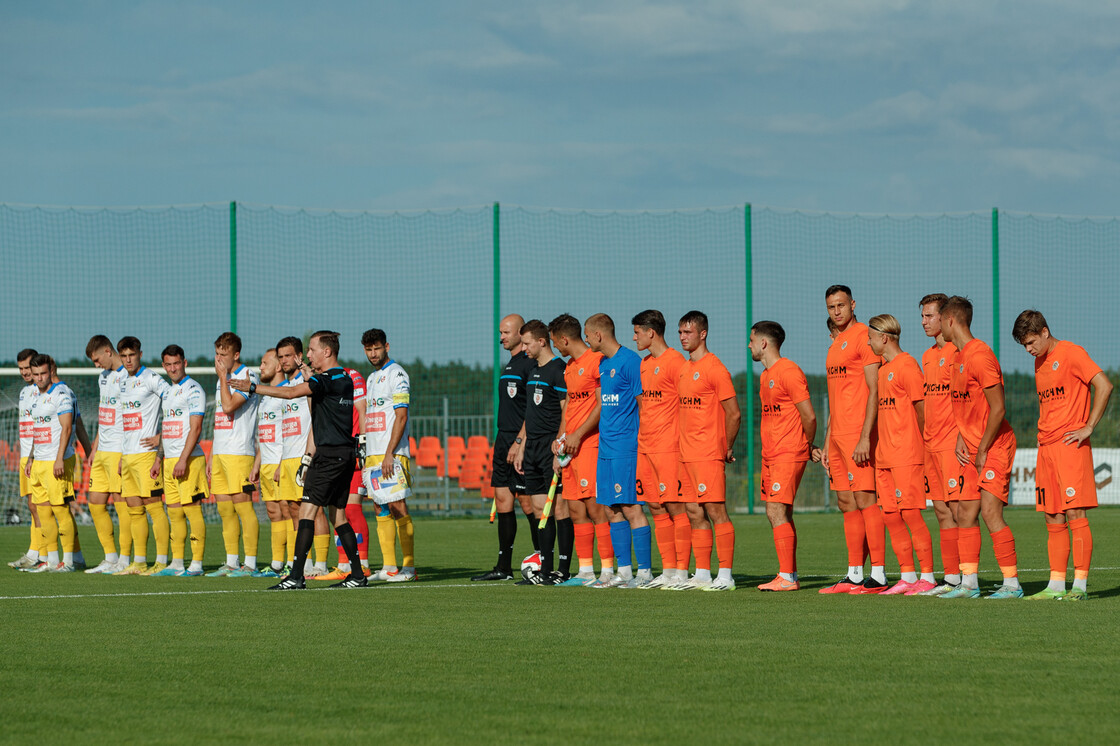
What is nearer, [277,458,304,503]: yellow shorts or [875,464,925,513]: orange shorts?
[875,464,925,513]: orange shorts

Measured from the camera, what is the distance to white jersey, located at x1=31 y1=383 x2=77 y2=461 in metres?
13.7

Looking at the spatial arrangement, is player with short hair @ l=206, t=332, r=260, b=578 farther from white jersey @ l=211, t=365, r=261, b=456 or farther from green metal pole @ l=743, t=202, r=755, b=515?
green metal pole @ l=743, t=202, r=755, b=515

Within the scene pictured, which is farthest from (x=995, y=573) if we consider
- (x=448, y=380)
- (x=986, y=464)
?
(x=448, y=380)

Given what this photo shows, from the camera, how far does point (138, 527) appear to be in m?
13.2

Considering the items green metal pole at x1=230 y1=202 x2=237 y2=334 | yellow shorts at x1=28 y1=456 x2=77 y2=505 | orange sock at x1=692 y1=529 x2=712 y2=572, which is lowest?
orange sock at x1=692 y1=529 x2=712 y2=572

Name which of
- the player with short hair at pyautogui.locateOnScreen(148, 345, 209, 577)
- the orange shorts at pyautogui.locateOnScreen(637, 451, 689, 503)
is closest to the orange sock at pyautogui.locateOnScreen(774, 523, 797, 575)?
the orange shorts at pyautogui.locateOnScreen(637, 451, 689, 503)

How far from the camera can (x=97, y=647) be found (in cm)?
707

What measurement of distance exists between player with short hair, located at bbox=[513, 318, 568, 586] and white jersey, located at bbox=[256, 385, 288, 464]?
2.56m

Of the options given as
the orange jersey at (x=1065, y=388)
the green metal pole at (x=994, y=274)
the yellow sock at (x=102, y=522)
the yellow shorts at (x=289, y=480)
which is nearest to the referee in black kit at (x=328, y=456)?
the yellow shorts at (x=289, y=480)

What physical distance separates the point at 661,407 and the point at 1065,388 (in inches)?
124

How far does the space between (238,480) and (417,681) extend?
7445 millimetres

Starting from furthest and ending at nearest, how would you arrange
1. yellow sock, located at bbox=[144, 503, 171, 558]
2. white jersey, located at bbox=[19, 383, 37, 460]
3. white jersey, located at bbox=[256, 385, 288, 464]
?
1. white jersey, located at bbox=[19, 383, 37, 460]
2. yellow sock, located at bbox=[144, 503, 171, 558]
3. white jersey, located at bbox=[256, 385, 288, 464]

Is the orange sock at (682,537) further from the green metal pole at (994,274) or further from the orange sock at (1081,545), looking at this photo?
the green metal pole at (994,274)

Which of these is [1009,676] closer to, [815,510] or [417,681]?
[417,681]
